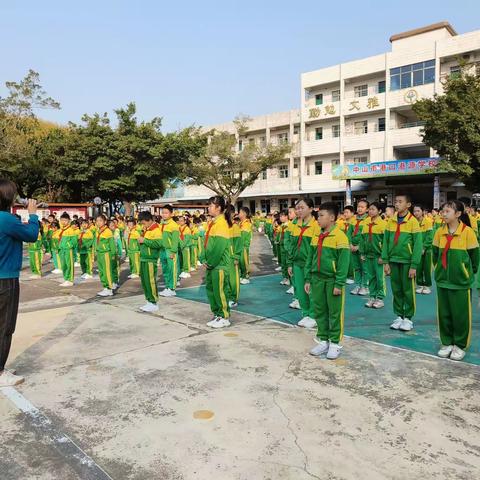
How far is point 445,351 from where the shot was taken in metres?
4.70

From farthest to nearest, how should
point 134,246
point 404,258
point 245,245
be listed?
point 134,246 → point 245,245 → point 404,258

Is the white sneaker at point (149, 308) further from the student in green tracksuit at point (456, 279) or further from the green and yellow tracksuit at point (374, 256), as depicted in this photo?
the student in green tracksuit at point (456, 279)

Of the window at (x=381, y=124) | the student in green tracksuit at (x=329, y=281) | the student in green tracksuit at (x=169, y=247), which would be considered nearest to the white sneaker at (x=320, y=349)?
the student in green tracksuit at (x=329, y=281)

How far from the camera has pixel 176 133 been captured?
28.0m

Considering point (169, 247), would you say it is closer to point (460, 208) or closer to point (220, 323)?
point (220, 323)

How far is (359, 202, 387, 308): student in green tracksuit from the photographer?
23.7ft

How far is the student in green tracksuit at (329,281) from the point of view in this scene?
15.3 ft

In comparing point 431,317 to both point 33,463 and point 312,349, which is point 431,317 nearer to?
point 312,349

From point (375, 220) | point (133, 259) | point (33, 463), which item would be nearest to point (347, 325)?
point (375, 220)

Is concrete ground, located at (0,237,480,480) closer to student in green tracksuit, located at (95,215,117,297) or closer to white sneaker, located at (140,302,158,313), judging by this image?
white sneaker, located at (140,302,158,313)

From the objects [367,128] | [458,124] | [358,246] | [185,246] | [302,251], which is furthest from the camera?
[367,128]

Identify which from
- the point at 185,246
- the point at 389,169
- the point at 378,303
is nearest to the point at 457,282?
the point at 378,303

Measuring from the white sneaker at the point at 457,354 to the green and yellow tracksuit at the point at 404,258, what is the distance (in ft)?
3.70

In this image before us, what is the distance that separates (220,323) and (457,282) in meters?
2.92
